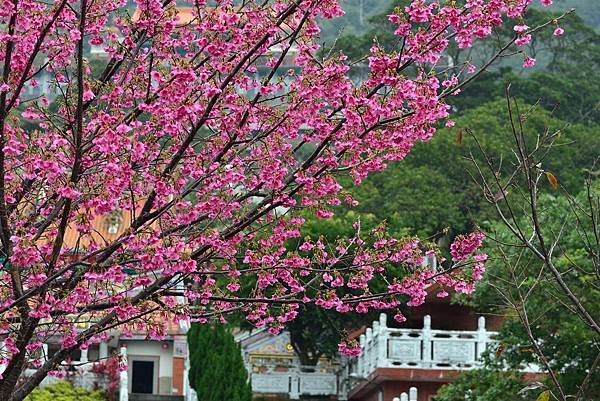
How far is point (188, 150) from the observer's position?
9.05 metres

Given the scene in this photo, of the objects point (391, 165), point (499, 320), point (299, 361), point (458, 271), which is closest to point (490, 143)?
point (391, 165)

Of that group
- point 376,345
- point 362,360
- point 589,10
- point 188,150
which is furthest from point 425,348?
point 589,10

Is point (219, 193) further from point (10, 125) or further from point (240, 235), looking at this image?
point (10, 125)

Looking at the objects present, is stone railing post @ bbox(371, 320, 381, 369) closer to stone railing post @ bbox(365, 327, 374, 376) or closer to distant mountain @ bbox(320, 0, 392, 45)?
stone railing post @ bbox(365, 327, 374, 376)

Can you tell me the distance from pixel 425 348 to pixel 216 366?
13.8 ft

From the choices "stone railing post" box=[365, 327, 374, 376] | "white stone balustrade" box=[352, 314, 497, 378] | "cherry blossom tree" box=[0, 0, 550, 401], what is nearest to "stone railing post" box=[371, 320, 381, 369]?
"white stone balustrade" box=[352, 314, 497, 378]

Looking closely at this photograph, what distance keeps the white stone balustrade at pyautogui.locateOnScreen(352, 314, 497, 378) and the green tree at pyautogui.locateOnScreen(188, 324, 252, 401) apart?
2.76 metres

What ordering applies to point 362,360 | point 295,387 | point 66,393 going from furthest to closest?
point 295,387, point 362,360, point 66,393

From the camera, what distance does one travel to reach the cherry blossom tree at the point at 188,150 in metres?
8.08

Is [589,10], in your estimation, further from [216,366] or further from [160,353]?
[216,366]

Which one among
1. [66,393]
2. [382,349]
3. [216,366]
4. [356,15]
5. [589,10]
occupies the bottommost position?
[66,393]

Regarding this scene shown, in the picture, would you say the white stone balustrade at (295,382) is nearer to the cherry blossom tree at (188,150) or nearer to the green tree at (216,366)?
the green tree at (216,366)

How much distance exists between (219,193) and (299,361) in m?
22.5

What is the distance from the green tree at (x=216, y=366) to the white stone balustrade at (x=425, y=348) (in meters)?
2.76
